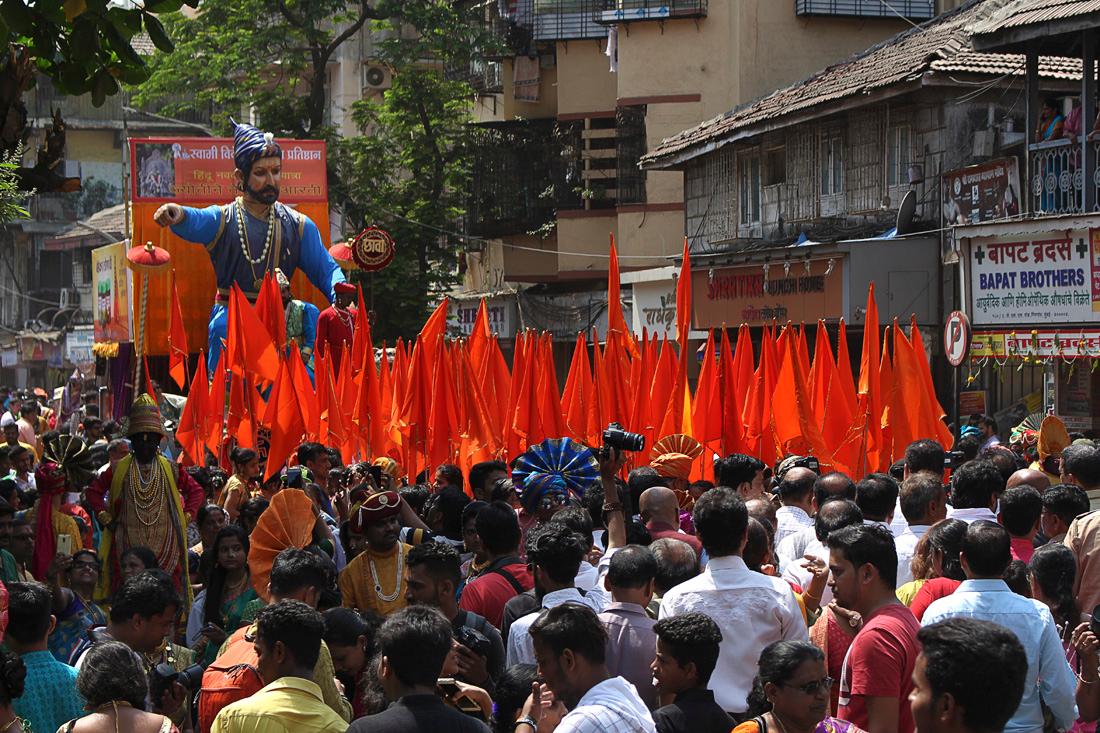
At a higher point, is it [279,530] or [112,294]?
[112,294]

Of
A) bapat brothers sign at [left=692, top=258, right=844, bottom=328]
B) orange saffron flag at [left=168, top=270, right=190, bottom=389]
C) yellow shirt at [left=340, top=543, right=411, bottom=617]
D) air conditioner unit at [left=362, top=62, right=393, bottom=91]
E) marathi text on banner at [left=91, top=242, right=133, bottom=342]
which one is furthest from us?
air conditioner unit at [left=362, top=62, right=393, bottom=91]

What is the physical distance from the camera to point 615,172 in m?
30.6

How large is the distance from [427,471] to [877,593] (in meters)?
7.20

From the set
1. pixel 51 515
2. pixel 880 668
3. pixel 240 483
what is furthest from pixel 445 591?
pixel 240 483

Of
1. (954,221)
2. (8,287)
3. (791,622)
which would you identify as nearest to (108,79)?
(791,622)

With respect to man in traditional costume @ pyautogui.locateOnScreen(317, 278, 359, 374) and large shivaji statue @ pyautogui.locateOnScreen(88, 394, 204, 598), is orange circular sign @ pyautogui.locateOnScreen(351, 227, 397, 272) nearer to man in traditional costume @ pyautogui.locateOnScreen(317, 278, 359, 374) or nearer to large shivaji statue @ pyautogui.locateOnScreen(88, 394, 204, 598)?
man in traditional costume @ pyautogui.locateOnScreen(317, 278, 359, 374)

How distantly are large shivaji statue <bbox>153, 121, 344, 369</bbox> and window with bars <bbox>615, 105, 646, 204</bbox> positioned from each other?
11853 millimetres

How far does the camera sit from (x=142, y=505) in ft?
29.5

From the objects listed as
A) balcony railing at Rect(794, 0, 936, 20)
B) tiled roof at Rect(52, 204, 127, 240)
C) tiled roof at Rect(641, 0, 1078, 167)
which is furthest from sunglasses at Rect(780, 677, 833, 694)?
tiled roof at Rect(52, 204, 127, 240)

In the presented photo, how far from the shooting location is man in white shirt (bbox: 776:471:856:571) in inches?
273

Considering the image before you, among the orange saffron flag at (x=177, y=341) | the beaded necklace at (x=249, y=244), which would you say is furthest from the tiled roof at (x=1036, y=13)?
the orange saffron flag at (x=177, y=341)

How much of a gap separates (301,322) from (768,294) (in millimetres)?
8437

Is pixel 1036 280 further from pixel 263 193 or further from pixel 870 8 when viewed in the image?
pixel 870 8

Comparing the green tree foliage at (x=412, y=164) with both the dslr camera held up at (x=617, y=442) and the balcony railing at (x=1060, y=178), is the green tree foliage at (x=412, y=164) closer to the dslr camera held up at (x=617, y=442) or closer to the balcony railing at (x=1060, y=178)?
the balcony railing at (x=1060, y=178)
